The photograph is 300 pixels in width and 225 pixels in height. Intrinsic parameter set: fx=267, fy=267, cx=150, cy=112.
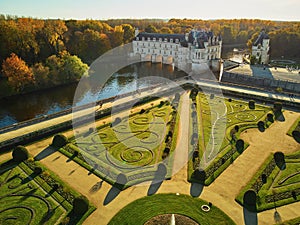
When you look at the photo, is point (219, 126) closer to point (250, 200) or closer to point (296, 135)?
point (296, 135)

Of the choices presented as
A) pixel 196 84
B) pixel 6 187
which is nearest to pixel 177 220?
pixel 6 187

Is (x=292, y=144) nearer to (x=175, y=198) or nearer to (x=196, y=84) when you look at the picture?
(x=175, y=198)

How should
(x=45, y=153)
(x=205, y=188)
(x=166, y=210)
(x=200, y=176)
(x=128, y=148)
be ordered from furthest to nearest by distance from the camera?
(x=128, y=148)
(x=45, y=153)
(x=200, y=176)
(x=205, y=188)
(x=166, y=210)

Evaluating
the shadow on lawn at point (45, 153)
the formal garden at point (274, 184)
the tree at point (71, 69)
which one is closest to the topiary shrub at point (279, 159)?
the formal garden at point (274, 184)

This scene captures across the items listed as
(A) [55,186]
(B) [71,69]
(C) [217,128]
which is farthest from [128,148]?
(B) [71,69]

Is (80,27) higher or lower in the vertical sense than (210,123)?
higher

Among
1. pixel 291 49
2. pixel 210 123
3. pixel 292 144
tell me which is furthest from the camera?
pixel 291 49

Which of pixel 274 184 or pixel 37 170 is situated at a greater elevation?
pixel 37 170

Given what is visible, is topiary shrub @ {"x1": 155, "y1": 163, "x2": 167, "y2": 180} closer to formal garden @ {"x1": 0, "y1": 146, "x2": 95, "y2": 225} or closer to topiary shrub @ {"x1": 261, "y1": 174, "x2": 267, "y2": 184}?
formal garden @ {"x1": 0, "y1": 146, "x2": 95, "y2": 225}
